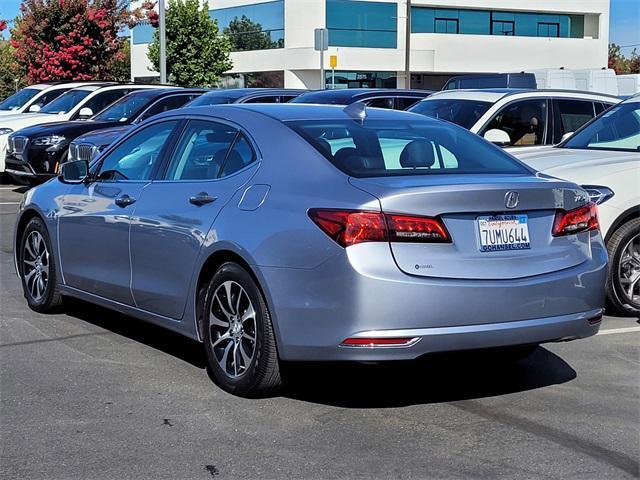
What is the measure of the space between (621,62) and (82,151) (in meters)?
78.1

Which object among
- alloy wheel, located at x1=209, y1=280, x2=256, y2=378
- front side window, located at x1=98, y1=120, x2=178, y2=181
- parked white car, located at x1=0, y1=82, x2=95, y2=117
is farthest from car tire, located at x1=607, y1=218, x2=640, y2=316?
parked white car, located at x1=0, y1=82, x2=95, y2=117

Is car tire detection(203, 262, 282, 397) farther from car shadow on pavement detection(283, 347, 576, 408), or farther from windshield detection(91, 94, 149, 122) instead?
windshield detection(91, 94, 149, 122)

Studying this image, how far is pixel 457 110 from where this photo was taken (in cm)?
1127

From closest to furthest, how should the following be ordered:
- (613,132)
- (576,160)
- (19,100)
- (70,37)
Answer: (576,160) → (613,132) → (19,100) → (70,37)

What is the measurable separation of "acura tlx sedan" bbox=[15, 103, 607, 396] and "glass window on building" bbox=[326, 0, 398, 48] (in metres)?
46.1

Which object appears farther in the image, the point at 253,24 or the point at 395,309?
the point at 253,24

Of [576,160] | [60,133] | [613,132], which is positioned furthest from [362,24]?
[576,160]

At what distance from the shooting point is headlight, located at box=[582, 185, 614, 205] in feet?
24.6

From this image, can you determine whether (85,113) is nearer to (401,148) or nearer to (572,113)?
(572,113)

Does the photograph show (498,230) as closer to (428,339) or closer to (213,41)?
(428,339)

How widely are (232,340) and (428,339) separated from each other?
1.21 meters

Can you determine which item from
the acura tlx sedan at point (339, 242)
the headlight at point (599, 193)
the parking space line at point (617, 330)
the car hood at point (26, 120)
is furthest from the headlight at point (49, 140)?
the parking space line at point (617, 330)

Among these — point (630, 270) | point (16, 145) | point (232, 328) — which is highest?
point (16, 145)

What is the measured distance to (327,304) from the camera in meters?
4.89
